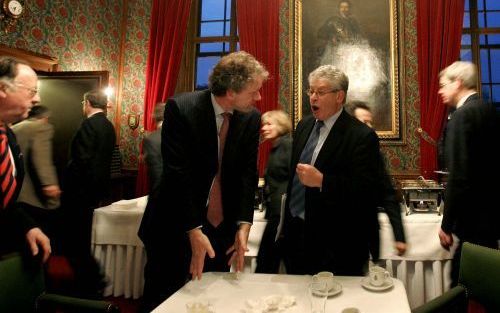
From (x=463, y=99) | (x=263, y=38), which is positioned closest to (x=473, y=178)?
(x=463, y=99)

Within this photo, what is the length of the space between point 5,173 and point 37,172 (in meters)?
0.75

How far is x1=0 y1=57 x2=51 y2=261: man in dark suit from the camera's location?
1451mm

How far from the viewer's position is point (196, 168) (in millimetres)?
1610

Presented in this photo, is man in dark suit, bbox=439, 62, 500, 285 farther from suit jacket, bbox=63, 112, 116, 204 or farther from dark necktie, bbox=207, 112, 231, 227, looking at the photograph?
suit jacket, bbox=63, 112, 116, 204

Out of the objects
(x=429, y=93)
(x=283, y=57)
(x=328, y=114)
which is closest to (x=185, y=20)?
(x=283, y=57)

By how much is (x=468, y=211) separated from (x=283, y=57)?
3.45m

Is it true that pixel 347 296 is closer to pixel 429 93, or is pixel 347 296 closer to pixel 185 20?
pixel 429 93

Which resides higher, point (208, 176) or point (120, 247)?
point (208, 176)

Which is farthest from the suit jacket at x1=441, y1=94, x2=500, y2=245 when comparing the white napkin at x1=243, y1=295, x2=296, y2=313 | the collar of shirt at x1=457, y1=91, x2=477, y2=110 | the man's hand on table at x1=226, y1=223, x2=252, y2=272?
the white napkin at x1=243, y1=295, x2=296, y2=313

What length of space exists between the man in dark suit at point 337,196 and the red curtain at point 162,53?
3.66m

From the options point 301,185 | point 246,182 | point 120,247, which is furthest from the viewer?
point 120,247

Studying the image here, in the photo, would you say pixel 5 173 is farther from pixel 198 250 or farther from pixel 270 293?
pixel 270 293

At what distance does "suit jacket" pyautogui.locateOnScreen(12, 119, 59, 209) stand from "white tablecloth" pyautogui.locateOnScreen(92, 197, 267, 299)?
63 cm

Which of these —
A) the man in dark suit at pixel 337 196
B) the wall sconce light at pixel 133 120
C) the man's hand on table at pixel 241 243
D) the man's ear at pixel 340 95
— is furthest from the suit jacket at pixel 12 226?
the wall sconce light at pixel 133 120
